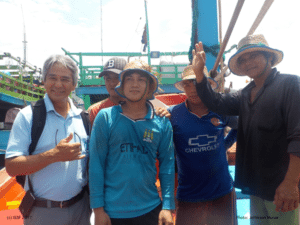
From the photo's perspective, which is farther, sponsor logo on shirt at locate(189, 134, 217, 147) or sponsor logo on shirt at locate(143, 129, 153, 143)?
sponsor logo on shirt at locate(189, 134, 217, 147)

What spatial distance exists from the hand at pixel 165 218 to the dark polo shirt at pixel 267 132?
0.70 metres

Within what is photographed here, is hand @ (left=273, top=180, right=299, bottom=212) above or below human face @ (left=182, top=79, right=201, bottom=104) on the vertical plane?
below

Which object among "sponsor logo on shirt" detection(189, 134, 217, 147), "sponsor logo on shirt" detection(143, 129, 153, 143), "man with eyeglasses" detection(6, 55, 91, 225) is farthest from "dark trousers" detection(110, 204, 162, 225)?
"sponsor logo on shirt" detection(189, 134, 217, 147)

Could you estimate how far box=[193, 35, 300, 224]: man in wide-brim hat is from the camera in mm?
1241

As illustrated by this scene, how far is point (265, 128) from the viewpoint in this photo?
→ 4.59ft

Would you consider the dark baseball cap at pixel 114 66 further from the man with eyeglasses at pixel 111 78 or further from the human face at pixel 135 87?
the human face at pixel 135 87

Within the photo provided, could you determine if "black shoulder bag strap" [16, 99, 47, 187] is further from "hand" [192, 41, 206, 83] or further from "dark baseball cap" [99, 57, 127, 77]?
"hand" [192, 41, 206, 83]

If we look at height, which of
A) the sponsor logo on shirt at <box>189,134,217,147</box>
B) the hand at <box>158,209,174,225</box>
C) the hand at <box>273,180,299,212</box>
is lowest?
the hand at <box>158,209,174,225</box>

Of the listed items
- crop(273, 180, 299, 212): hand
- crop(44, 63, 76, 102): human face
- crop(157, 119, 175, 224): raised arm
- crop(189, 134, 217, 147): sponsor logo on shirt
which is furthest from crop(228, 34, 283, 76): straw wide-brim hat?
crop(44, 63, 76, 102): human face

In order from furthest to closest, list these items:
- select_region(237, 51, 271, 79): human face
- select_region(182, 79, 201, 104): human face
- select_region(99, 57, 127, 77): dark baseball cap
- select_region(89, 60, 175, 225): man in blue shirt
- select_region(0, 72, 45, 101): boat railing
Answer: select_region(0, 72, 45, 101): boat railing < select_region(99, 57, 127, 77): dark baseball cap < select_region(182, 79, 201, 104): human face < select_region(237, 51, 271, 79): human face < select_region(89, 60, 175, 225): man in blue shirt

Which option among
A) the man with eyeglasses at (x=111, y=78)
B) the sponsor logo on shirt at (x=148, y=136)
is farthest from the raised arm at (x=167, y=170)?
the man with eyeglasses at (x=111, y=78)

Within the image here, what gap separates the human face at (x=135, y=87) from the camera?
1522 millimetres

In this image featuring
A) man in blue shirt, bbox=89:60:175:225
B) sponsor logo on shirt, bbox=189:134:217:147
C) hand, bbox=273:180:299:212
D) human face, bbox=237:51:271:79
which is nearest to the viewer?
hand, bbox=273:180:299:212

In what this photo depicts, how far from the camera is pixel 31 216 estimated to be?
1367 mm
